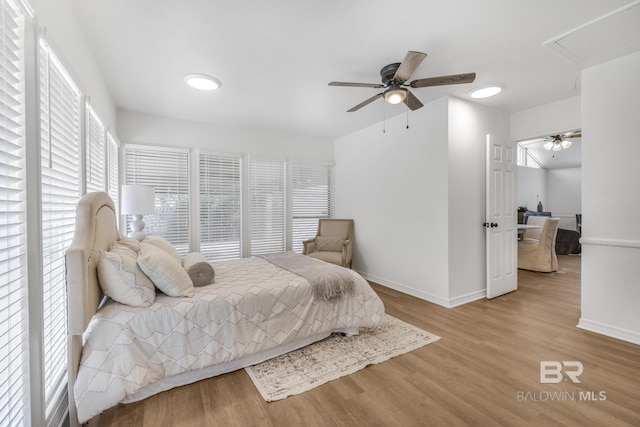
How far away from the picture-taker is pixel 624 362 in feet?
7.26

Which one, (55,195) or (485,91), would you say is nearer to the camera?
(55,195)

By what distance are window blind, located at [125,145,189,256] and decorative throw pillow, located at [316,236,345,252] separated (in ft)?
7.00

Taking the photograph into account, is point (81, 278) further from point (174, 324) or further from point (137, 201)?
point (137, 201)

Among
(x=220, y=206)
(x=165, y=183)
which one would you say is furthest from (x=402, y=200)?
(x=165, y=183)

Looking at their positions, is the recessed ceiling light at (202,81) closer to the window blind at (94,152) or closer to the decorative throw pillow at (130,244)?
the window blind at (94,152)

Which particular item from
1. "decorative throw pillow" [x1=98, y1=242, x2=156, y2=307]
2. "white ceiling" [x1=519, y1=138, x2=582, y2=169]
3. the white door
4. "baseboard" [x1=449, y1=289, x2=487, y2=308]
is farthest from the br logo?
"white ceiling" [x1=519, y1=138, x2=582, y2=169]

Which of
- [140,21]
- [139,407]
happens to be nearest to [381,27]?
[140,21]

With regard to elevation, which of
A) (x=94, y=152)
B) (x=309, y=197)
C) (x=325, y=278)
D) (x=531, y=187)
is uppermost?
(x=531, y=187)

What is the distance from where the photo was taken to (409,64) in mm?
2160

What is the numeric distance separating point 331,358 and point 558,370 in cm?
176

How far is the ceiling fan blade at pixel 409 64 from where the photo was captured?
6.64 ft

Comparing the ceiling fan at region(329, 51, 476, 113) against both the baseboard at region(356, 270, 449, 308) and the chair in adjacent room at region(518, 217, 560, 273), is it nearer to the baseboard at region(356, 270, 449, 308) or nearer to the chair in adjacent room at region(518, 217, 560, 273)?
the baseboard at region(356, 270, 449, 308)

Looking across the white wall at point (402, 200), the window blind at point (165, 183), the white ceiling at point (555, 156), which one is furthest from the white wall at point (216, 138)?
the white ceiling at point (555, 156)

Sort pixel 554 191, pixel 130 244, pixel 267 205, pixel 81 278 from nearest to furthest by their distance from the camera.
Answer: pixel 81 278 → pixel 130 244 → pixel 267 205 → pixel 554 191
